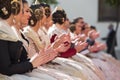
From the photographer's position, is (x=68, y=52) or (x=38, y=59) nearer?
(x=38, y=59)

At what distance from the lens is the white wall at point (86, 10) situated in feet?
50.2

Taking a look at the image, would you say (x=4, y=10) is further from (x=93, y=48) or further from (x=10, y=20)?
(x=93, y=48)

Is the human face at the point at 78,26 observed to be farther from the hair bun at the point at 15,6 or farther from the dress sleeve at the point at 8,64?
the dress sleeve at the point at 8,64

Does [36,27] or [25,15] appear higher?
[25,15]

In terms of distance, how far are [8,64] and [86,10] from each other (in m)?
12.3

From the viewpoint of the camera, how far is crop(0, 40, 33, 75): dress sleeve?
3.58 metres

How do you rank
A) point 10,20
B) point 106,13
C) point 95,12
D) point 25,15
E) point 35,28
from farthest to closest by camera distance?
1. point 106,13
2. point 95,12
3. point 35,28
4. point 25,15
5. point 10,20

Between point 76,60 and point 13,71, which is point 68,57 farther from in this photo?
point 13,71

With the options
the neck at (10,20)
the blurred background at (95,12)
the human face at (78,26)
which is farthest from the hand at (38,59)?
the blurred background at (95,12)

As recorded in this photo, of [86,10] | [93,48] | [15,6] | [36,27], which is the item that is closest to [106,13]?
[86,10]

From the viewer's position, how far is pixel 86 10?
15.8 meters

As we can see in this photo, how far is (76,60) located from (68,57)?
0.31 meters

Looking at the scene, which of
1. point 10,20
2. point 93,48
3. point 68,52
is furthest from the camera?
point 93,48

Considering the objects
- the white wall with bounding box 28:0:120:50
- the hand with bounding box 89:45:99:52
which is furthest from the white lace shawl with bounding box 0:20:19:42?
the white wall with bounding box 28:0:120:50
